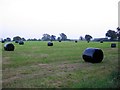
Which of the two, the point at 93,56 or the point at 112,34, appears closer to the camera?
the point at 93,56

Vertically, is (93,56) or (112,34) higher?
(112,34)

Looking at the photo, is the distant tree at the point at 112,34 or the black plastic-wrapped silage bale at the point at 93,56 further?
the distant tree at the point at 112,34

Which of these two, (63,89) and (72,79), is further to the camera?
(72,79)

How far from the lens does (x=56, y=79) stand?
9.63 metres

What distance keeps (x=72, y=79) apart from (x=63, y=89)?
1699 mm

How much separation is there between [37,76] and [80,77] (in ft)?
6.04

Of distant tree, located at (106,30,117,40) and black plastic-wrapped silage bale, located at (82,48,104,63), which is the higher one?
distant tree, located at (106,30,117,40)

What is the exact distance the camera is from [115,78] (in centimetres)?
934

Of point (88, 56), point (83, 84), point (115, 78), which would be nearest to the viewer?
point (83, 84)

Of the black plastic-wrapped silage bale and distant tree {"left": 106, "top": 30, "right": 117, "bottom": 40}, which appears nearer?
the black plastic-wrapped silage bale

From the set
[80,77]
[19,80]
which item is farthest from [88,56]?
[19,80]

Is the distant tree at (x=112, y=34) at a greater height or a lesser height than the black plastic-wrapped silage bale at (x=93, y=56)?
greater

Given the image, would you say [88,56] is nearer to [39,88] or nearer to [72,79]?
[72,79]

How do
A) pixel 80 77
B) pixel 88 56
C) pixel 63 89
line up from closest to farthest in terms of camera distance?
pixel 63 89
pixel 80 77
pixel 88 56
